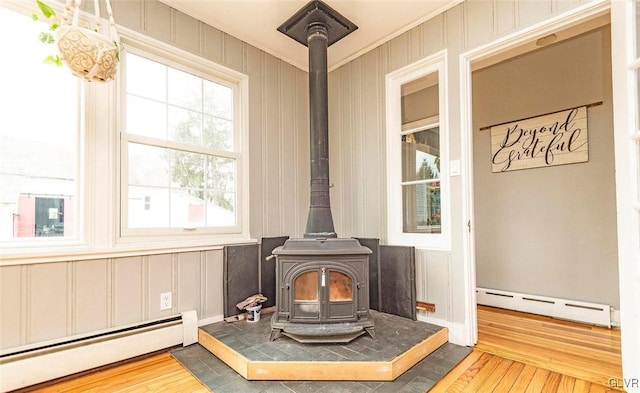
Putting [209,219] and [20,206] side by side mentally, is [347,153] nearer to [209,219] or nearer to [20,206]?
[209,219]

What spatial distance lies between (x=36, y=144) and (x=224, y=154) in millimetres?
1211

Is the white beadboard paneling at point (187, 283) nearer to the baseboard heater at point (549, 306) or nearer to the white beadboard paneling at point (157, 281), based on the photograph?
the white beadboard paneling at point (157, 281)

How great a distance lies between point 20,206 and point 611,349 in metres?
3.92

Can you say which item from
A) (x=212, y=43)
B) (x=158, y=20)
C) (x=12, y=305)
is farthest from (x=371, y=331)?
(x=158, y=20)

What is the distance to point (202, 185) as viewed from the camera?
255 cm

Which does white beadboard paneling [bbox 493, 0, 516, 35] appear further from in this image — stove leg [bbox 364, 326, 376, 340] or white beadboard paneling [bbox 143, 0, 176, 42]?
white beadboard paneling [bbox 143, 0, 176, 42]

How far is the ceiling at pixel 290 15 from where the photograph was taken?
239 centimetres

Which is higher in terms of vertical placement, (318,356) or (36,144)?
(36,144)

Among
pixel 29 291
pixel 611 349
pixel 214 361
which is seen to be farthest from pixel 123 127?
pixel 611 349

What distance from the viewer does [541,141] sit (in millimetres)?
3027

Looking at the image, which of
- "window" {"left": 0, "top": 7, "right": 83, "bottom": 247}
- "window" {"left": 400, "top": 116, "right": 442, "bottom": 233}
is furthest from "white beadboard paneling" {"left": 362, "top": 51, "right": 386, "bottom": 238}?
"window" {"left": 0, "top": 7, "right": 83, "bottom": 247}

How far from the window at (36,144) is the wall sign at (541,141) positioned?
3.76 meters

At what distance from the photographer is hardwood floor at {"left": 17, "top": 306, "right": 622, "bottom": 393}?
170cm

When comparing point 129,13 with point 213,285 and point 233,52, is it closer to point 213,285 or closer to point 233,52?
point 233,52
